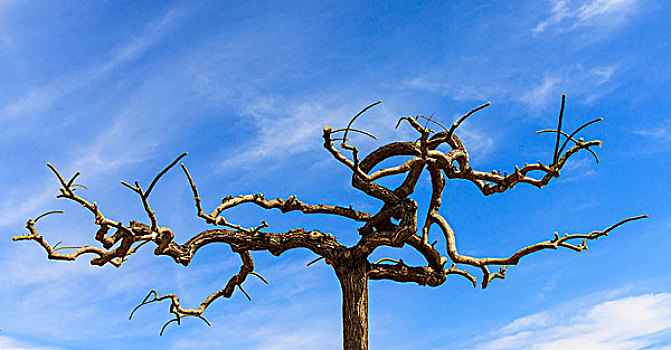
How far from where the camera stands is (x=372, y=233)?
6645 millimetres

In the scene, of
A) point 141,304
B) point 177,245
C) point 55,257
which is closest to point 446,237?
point 177,245

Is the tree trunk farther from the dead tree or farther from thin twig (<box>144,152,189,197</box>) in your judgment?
thin twig (<box>144,152,189,197</box>)

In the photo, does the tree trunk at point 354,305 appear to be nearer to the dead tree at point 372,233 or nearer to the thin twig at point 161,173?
the dead tree at point 372,233

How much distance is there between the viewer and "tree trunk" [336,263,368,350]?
6.38 m

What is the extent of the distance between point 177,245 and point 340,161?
1.77 metres

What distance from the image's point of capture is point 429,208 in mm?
6973

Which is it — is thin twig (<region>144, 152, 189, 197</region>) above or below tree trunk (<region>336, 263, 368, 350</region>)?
above

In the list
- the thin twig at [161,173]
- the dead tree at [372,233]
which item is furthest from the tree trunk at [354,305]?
the thin twig at [161,173]

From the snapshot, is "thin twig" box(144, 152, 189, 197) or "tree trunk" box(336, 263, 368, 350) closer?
"thin twig" box(144, 152, 189, 197)

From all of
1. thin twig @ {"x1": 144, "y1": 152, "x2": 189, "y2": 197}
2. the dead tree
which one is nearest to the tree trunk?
the dead tree

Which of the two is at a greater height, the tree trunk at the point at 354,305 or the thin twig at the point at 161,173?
the thin twig at the point at 161,173

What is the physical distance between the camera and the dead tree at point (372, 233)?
6000 mm

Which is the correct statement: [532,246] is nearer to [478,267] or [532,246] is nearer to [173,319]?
[478,267]

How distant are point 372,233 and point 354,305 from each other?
764 millimetres
